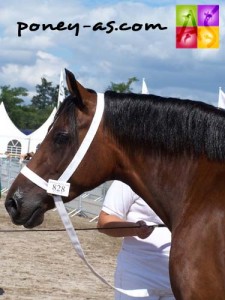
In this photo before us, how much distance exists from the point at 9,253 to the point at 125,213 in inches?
282

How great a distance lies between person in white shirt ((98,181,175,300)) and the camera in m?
4.46

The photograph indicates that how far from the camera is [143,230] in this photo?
431cm

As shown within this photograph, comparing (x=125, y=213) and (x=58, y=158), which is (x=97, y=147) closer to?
(x=58, y=158)

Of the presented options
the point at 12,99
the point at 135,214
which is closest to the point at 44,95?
the point at 12,99

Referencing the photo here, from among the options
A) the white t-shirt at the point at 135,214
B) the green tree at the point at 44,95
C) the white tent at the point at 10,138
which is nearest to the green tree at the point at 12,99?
the green tree at the point at 44,95

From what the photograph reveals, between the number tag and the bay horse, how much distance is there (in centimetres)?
3

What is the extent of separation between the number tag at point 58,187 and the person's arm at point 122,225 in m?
0.66

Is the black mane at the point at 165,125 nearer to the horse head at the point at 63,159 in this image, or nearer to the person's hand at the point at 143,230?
the horse head at the point at 63,159

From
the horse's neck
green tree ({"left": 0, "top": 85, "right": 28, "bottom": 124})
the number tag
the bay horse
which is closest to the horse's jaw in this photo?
the bay horse

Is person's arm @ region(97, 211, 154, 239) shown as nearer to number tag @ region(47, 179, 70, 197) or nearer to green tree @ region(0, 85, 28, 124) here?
number tag @ region(47, 179, 70, 197)

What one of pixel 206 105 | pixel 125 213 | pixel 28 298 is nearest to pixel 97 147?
pixel 206 105

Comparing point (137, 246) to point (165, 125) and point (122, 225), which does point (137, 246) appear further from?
point (165, 125)

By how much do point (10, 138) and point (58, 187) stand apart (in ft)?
127

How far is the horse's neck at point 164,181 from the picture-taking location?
3633 millimetres
